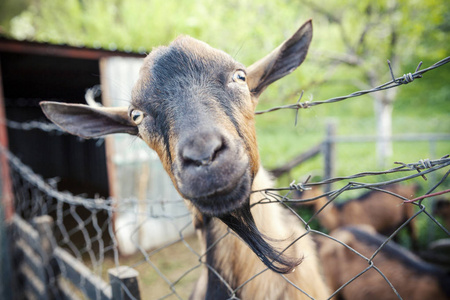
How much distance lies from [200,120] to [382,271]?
138 inches

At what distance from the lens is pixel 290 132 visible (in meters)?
21.7

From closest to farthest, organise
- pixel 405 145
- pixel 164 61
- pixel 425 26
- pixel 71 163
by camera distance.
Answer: pixel 164 61 → pixel 425 26 → pixel 405 145 → pixel 71 163

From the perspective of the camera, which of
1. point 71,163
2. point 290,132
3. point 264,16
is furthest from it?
point 290,132

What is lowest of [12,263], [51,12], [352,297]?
[352,297]

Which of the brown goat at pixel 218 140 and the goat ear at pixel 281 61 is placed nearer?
the brown goat at pixel 218 140

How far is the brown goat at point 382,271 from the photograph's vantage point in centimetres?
354

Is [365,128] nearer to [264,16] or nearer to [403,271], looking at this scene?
[264,16]

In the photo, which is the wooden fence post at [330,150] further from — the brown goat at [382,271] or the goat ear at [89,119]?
the goat ear at [89,119]

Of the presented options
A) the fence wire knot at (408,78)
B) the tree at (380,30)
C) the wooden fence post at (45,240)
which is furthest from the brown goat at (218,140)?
the tree at (380,30)

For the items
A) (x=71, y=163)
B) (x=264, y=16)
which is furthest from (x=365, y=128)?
(x=71, y=163)

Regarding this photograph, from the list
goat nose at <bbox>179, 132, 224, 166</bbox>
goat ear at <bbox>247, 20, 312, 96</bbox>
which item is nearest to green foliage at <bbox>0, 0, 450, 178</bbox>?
goat ear at <bbox>247, 20, 312, 96</bbox>

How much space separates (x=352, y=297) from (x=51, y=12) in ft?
56.7

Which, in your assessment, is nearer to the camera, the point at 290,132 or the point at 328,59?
the point at 328,59

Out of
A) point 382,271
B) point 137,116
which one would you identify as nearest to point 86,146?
point 382,271
